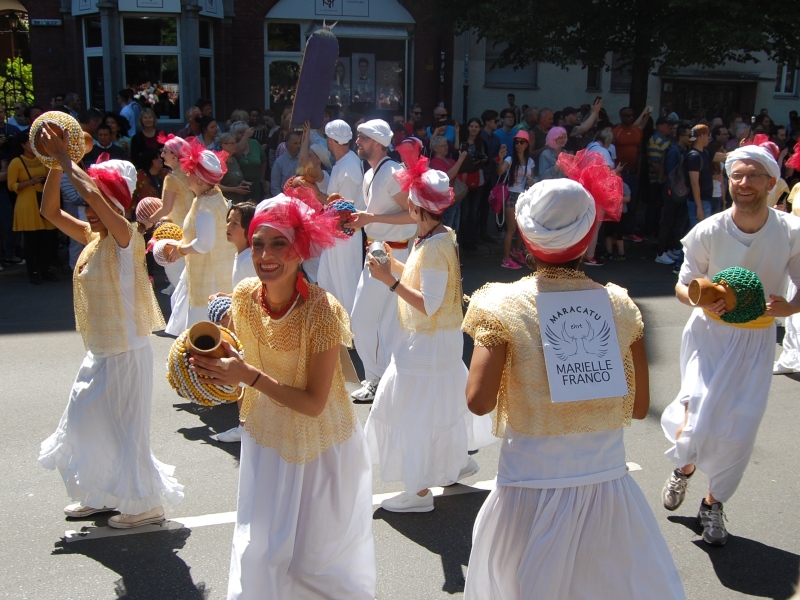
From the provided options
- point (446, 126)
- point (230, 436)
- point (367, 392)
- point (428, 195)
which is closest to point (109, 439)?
point (230, 436)

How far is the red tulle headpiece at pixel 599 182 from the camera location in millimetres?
2990

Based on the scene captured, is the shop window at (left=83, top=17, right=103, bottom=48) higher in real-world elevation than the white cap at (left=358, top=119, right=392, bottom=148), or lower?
higher

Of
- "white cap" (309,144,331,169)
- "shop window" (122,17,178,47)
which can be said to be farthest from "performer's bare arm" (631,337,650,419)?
"shop window" (122,17,178,47)

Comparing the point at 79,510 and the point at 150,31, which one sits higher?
→ the point at 150,31

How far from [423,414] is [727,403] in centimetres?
162

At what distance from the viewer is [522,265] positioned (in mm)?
12234

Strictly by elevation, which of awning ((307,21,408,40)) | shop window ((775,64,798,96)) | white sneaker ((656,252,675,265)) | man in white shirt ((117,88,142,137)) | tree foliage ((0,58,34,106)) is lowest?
white sneaker ((656,252,675,265))

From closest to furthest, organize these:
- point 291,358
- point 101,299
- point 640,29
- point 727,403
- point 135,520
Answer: point 291,358 → point 101,299 → point 727,403 → point 135,520 → point 640,29

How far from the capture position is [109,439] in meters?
4.32

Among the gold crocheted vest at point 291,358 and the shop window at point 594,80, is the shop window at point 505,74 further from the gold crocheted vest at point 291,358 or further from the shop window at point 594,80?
the gold crocheted vest at point 291,358

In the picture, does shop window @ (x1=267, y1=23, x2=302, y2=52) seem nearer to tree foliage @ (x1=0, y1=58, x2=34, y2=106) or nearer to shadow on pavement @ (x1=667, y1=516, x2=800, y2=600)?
tree foliage @ (x1=0, y1=58, x2=34, y2=106)

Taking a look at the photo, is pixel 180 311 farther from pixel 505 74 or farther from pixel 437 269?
pixel 505 74

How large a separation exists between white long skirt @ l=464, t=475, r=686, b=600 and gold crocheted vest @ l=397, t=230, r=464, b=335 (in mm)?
1830

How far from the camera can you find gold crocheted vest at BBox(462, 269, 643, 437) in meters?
2.82
